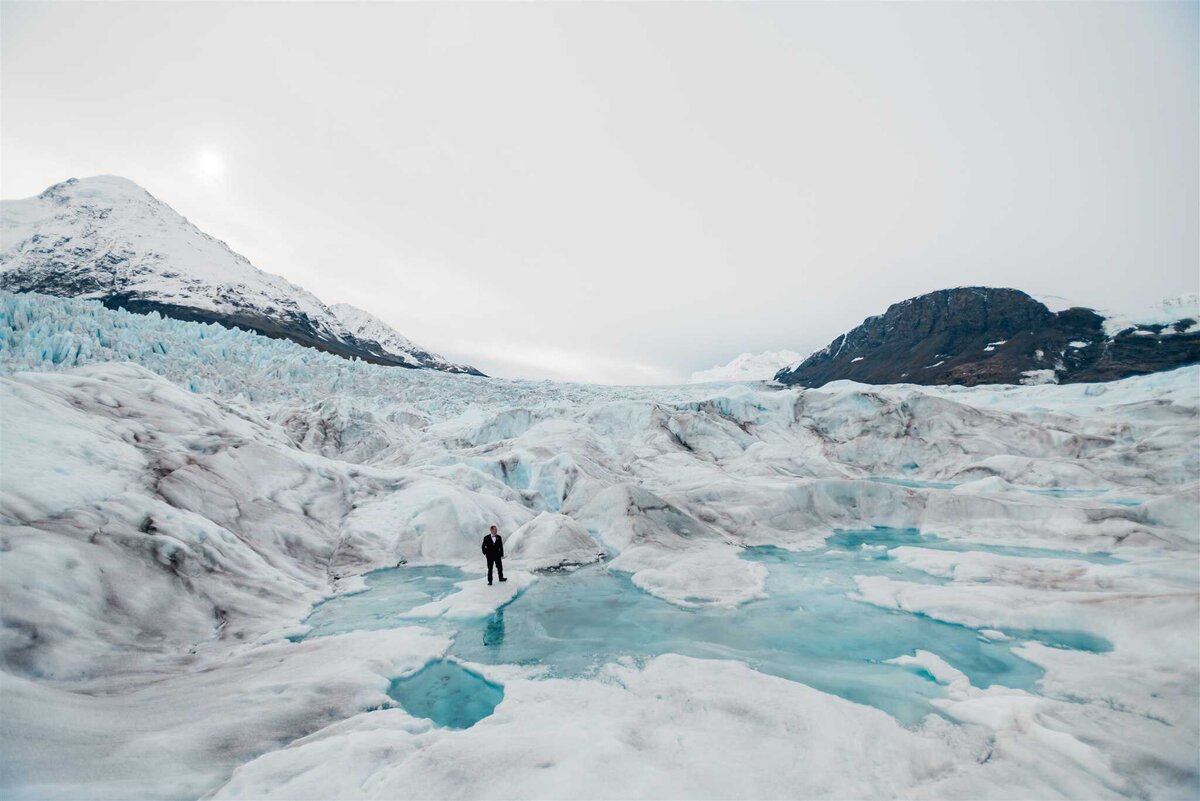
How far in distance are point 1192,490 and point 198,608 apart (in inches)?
1111

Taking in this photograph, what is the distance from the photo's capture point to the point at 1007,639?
10055mm

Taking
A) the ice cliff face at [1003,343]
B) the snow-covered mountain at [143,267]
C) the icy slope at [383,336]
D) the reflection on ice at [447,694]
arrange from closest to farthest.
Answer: the reflection on ice at [447,694], the ice cliff face at [1003,343], the snow-covered mountain at [143,267], the icy slope at [383,336]

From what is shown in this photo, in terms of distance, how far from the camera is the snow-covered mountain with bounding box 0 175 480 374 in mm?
99875

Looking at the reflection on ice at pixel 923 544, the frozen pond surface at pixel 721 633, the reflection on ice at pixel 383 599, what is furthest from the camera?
the reflection on ice at pixel 923 544

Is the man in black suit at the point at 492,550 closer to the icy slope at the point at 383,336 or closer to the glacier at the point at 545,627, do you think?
the glacier at the point at 545,627

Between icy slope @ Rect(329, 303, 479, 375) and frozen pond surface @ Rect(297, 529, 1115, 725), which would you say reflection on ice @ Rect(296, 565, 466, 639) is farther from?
icy slope @ Rect(329, 303, 479, 375)

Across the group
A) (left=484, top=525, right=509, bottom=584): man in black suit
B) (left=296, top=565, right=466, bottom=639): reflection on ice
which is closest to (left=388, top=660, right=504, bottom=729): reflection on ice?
(left=296, top=565, right=466, bottom=639): reflection on ice

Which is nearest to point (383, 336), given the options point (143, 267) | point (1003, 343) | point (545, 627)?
point (143, 267)

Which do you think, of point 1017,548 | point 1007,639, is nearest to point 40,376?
point 1007,639

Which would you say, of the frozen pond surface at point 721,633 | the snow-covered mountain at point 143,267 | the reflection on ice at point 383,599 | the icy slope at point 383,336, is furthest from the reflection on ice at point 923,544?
the icy slope at point 383,336

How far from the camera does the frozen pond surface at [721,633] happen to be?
856 cm

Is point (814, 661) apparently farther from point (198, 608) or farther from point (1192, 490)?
point (1192, 490)

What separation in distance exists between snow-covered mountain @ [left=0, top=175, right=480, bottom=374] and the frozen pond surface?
99990mm

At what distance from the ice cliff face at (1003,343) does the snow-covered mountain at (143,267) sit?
10878cm
